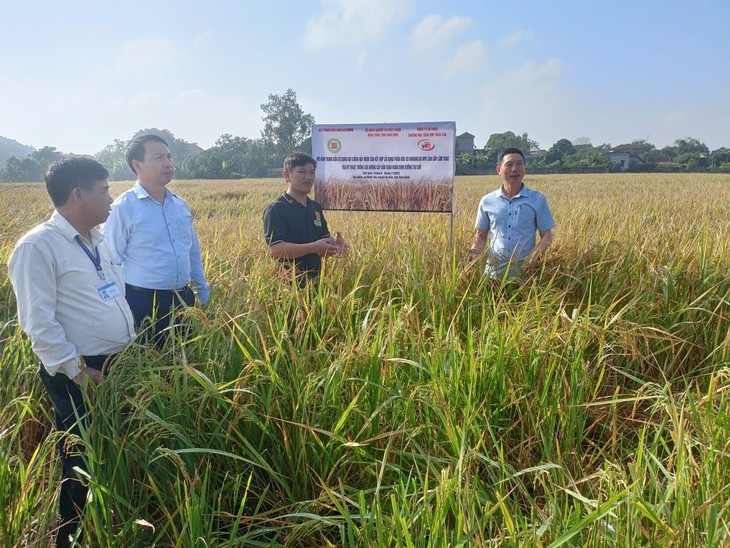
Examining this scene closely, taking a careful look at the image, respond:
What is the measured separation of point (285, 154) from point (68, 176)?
7884 cm

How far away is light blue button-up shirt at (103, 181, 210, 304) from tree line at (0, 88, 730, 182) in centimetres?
4788

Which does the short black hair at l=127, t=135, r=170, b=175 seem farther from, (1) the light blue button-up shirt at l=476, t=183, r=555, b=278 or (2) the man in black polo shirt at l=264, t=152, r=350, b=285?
(1) the light blue button-up shirt at l=476, t=183, r=555, b=278

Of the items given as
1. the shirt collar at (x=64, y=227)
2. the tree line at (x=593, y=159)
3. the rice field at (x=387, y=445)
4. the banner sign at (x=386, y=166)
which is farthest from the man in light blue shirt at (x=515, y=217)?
the tree line at (x=593, y=159)

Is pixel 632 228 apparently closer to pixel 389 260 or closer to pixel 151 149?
pixel 389 260

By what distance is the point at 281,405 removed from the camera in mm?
2043

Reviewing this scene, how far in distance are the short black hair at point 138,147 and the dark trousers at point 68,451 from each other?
1343mm

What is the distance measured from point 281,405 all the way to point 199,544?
2.07 ft

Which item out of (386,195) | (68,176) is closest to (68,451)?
(68,176)

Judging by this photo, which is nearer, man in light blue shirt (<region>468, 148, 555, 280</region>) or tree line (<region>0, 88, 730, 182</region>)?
man in light blue shirt (<region>468, 148, 555, 280</region>)

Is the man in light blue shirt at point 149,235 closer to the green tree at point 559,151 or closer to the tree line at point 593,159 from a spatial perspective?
the tree line at point 593,159

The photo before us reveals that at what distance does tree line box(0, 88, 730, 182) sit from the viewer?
5649 centimetres

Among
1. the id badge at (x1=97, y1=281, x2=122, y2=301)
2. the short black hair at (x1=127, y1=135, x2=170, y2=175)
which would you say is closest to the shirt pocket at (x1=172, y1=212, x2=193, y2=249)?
the short black hair at (x1=127, y1=135, x2=170, y2=175)

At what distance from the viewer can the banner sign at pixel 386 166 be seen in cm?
427

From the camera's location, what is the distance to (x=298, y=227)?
3387 millimetres
